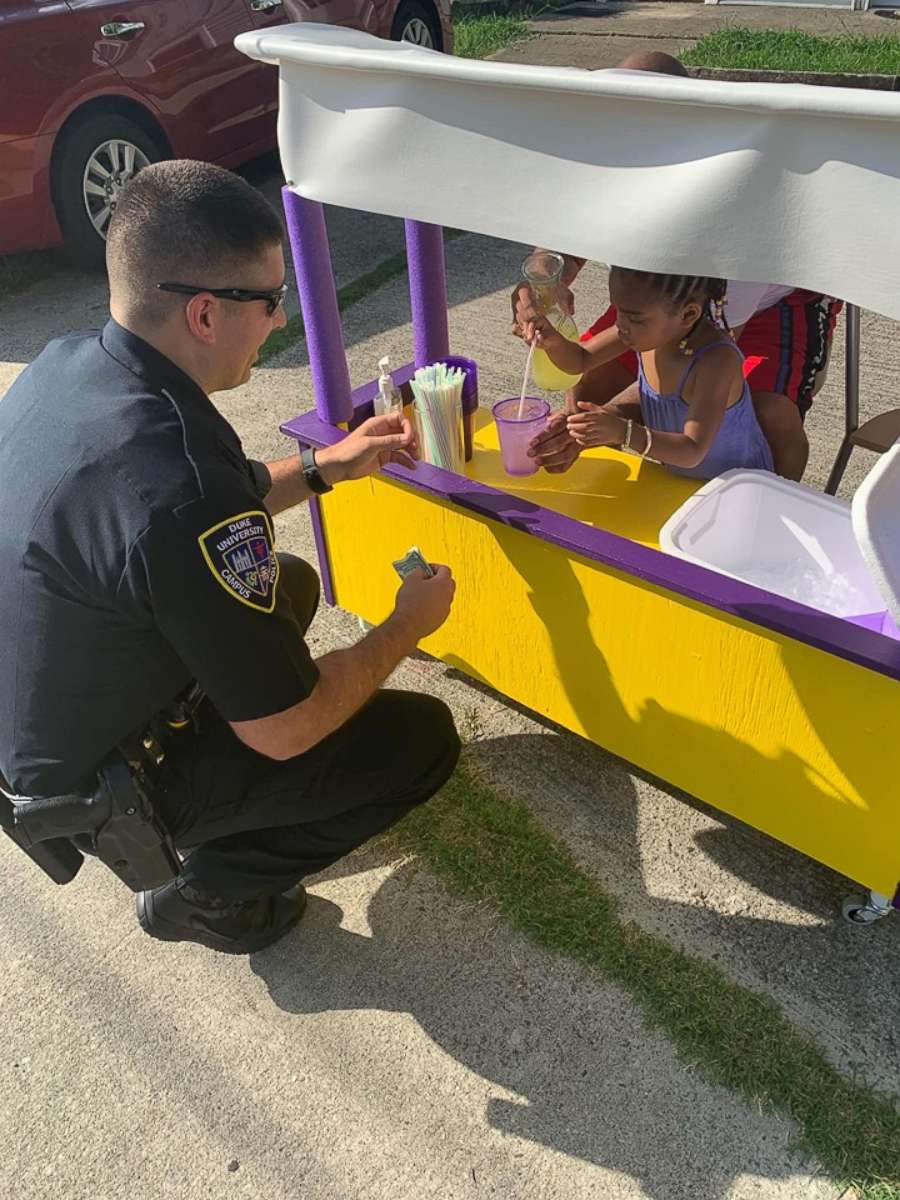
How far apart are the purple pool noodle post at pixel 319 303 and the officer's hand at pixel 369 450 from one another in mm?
175

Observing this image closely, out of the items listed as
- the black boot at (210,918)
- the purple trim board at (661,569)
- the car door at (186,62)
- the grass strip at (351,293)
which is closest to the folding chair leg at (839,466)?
the purple trim board at (661,569)

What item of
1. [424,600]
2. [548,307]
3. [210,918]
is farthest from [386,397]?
[210,918]

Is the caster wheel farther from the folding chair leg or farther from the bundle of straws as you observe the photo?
the bundle of straws

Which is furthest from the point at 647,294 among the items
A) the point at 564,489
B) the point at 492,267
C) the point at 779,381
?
the point at 492,267

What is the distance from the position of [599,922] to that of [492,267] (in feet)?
13.4

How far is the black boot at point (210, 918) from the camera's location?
6.68ft

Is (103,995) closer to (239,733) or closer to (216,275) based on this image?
(239,733)

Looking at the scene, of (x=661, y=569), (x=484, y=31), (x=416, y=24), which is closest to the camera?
(x=661, y=569)

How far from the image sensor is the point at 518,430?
2320 millimetres

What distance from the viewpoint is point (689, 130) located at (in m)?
1.34

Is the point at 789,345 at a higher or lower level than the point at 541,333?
lower

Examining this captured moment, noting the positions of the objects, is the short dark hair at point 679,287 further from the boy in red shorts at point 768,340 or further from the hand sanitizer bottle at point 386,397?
the hand sanitizer bottle at point 386,397

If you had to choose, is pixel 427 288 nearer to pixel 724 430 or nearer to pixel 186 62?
pixel 724 430

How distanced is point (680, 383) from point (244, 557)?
1201 mm
